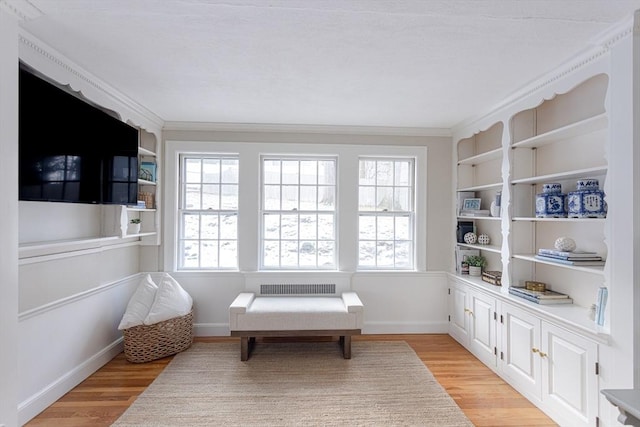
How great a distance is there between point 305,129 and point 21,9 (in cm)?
261

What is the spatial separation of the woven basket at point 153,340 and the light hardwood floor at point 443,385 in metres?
0.08

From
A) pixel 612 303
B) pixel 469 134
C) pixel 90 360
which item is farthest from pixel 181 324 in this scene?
pixel 469 134

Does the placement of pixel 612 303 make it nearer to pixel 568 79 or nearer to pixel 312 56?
pixel 568 79

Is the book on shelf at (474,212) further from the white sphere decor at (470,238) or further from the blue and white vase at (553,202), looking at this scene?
the blue and white vase at (553,202)

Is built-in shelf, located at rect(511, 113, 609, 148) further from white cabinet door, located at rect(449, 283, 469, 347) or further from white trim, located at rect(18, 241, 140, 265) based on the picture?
white trim, located at rect(18, 241, 140, 265)

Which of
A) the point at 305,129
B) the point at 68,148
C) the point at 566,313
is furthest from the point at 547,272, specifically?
the point at 68,148

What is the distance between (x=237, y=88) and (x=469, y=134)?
2546mm

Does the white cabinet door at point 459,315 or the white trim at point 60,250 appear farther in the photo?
the white cabinet door at point 459,315

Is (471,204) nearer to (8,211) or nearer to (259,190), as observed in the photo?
(259,190)

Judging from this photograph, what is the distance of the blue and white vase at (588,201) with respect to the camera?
217 centimetres

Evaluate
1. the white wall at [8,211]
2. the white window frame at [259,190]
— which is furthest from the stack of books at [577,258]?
the white wall at [8,211]

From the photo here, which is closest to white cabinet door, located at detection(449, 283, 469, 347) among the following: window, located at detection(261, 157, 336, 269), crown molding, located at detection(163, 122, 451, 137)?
window, located at detection(261, 157, 336, 269)

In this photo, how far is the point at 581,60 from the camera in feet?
7.00

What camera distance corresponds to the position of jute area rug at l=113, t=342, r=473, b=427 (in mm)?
2281
